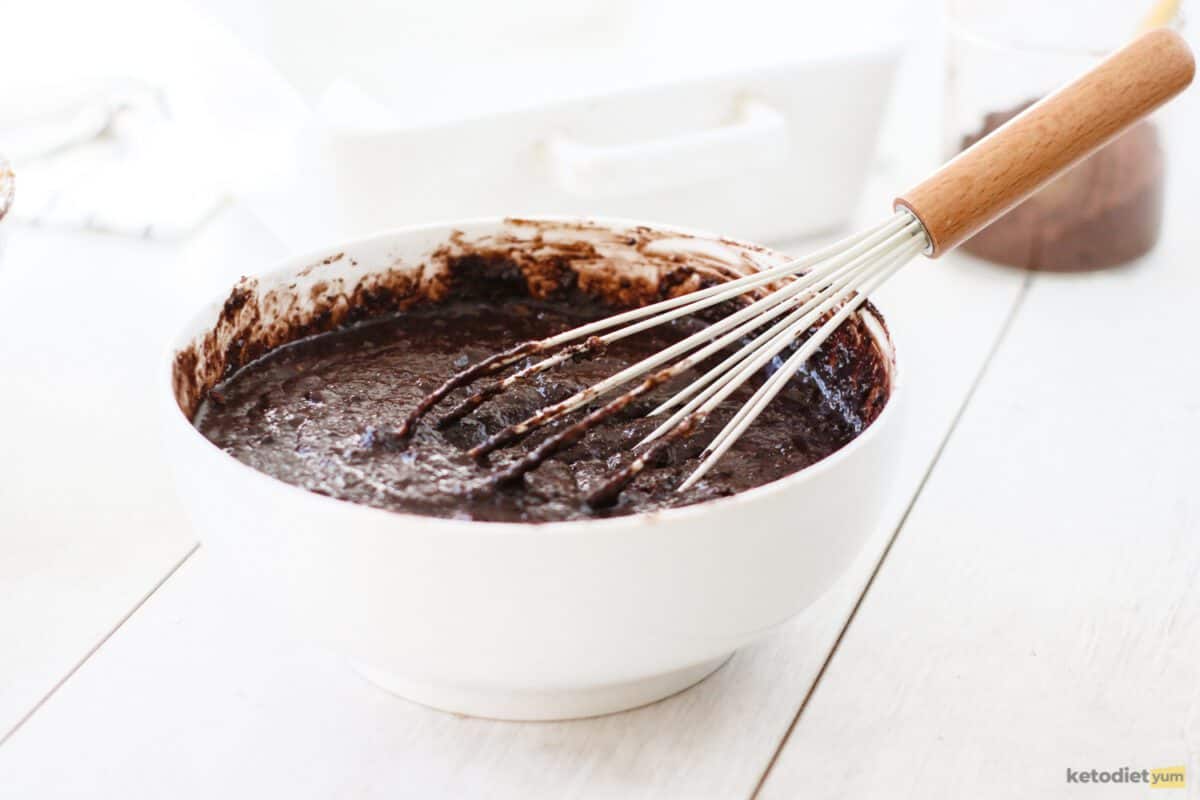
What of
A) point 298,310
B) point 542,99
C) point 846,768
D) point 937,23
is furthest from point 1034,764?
point 937,23

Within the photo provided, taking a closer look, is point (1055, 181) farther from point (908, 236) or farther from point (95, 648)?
point (95, 648)

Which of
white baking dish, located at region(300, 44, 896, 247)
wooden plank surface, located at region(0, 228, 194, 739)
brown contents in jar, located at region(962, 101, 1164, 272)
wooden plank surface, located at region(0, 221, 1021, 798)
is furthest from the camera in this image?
brown contents in jar, located at region(962, 101, 1164, 272)

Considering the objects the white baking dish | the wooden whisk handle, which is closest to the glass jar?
the white baking dish

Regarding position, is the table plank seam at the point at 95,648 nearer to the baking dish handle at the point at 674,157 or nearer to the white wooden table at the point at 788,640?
the white wooden table at the point at 788,640

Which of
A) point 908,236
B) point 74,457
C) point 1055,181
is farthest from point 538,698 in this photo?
point 1055,181

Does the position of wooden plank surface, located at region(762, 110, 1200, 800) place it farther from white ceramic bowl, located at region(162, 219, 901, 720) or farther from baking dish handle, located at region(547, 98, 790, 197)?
baking dish handle, located at region(547, 98, 790, 197)
